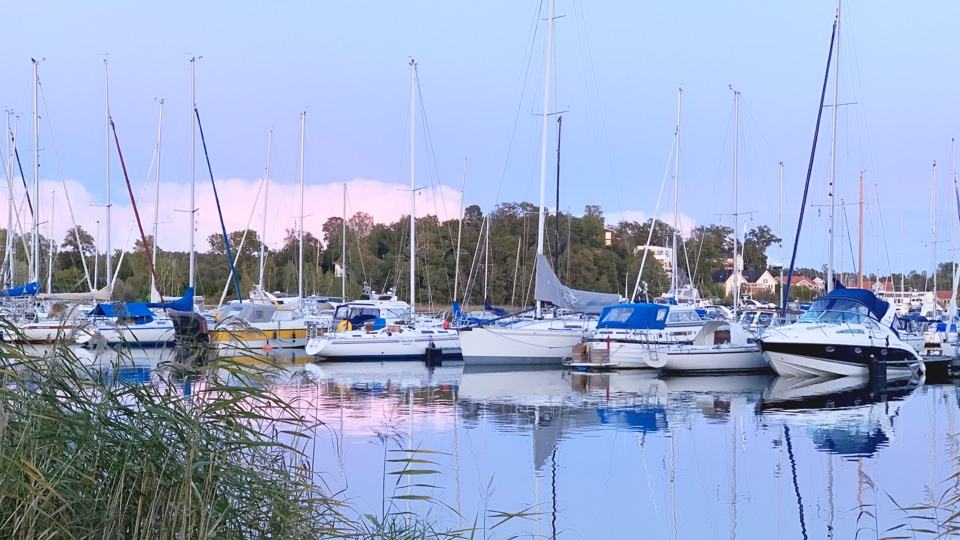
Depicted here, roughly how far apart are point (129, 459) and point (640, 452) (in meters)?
13.1

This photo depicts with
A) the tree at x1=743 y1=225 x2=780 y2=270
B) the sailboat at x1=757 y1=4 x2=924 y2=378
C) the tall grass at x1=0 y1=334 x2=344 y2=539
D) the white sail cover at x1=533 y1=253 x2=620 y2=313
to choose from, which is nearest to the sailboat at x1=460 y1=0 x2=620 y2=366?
the white sail cover at x1=533 y1=253 x2=620 y2=313

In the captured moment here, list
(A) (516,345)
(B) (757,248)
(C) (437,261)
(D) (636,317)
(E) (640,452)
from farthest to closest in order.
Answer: (B) (757,248) → (C) (437,261) → (A) (516,345) → (D) (636,317) → (E) (640,452)

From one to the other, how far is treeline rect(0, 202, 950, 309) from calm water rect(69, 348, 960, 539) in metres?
24.6

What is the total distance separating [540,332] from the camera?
35281 mm

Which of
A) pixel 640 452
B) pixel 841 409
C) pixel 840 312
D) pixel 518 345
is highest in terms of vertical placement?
pixel 840 312

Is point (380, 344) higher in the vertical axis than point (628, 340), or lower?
lower

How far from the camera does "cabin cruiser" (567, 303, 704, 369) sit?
3331 cm

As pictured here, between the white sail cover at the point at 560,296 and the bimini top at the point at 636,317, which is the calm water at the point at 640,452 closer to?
the bimini top at the point at 636,317

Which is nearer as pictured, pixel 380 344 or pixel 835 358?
pixel 835 358

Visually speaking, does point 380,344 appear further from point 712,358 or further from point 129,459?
point 129,459

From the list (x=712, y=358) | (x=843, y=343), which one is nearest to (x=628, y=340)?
(x=712, y=358)

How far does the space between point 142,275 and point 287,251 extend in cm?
2431

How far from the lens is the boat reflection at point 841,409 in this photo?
19391 millimetres

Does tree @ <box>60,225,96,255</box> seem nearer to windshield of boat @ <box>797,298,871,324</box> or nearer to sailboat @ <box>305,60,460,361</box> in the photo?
→ sailboat @ <box>305,60,460,361</box>
